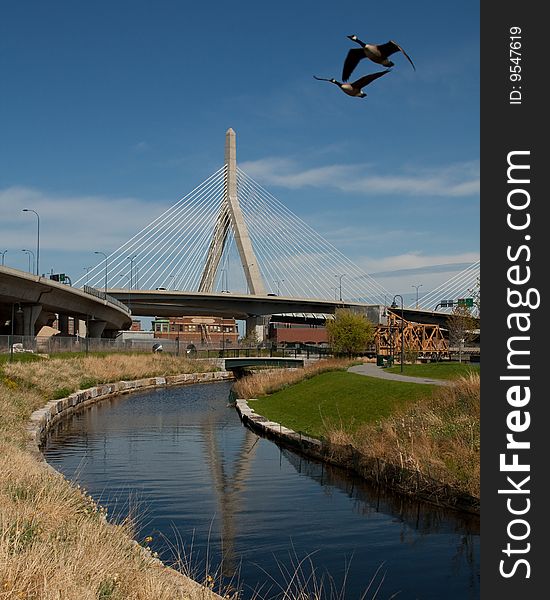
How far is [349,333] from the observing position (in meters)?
72.8

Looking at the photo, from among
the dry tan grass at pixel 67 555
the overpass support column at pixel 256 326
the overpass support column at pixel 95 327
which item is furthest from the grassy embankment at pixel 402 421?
the overpass support column at pixel 256 326

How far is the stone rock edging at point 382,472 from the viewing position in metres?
18.4

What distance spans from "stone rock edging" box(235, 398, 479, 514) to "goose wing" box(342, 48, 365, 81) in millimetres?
10998

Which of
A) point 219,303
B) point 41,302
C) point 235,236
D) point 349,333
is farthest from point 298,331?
point 41,302

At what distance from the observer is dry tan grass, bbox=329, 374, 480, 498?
1881 cm

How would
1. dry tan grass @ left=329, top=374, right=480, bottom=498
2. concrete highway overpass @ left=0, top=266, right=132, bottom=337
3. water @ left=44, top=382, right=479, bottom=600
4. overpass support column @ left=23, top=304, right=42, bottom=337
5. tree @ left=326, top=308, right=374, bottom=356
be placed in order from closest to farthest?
water @ left=44, top=382, right=479, bottom=600 < dry tan grass @ left=329, top=374, right=480, bottom=498 < concrete highway overpass @ left=0, top=266, right=132, bottom=337 < tree @ left=326, top=308, right=374, bottom=356 < overpass support column @ left=23, top=304, right=42, bottom=337

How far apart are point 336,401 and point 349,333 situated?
129 feet

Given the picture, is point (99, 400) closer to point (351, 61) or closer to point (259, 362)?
point (259, 362)

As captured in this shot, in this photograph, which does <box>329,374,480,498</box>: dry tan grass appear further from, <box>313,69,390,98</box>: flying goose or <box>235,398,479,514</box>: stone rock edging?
<box>313,69,390,98</box>: flying goose

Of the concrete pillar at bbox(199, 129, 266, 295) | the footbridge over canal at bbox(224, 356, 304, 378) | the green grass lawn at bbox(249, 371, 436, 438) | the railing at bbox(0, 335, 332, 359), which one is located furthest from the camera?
the concrete pillar at bbox(199, 129, 266, 295)

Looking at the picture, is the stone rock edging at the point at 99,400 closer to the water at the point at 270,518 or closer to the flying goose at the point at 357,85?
the water at the point at 270,518

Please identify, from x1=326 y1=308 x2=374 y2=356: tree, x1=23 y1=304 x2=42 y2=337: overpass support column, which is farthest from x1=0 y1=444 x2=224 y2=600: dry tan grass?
x1=23 y1=304 x2=42 y2=337: overpass support column

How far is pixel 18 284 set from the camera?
64.4 m

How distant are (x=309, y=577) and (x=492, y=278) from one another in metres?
7.45
